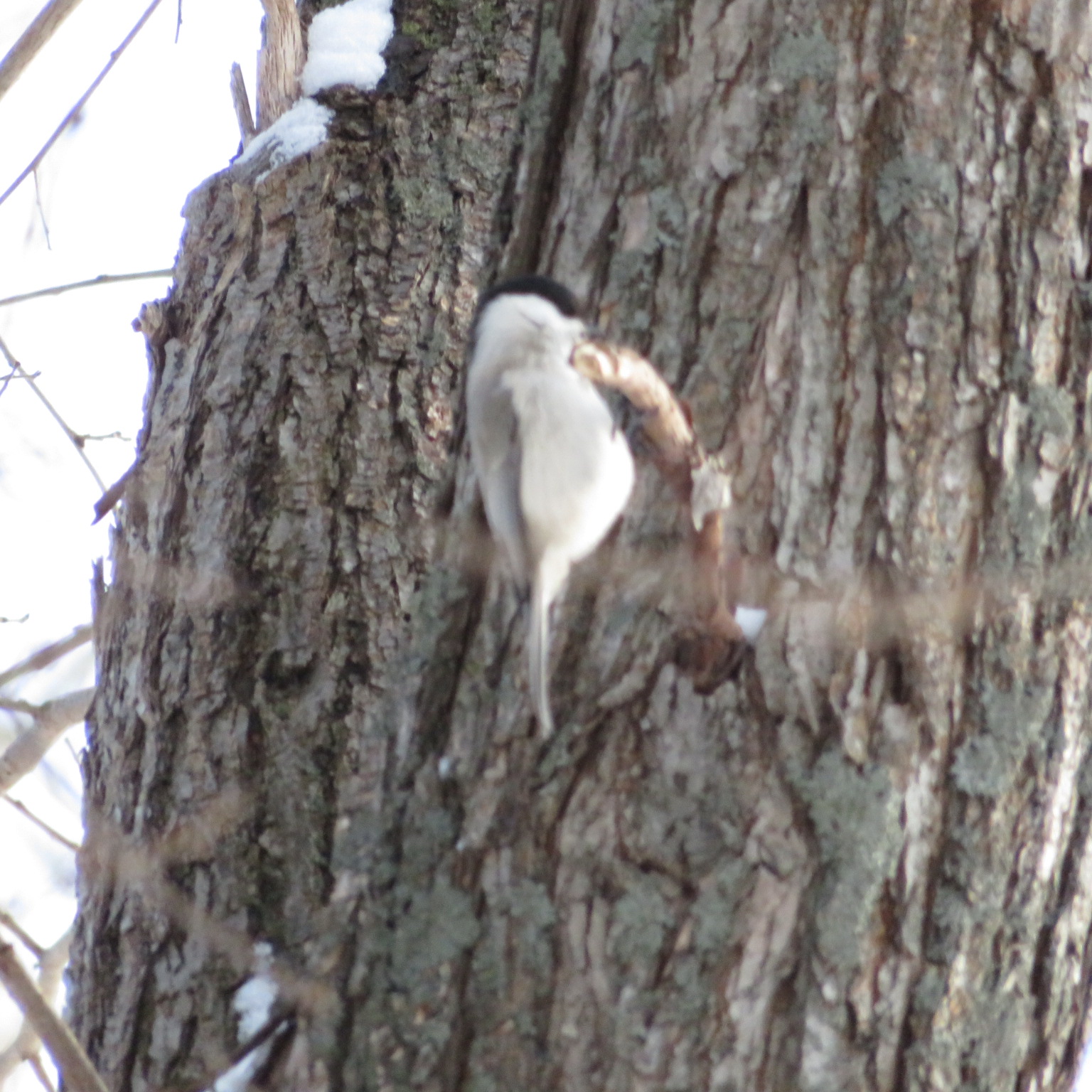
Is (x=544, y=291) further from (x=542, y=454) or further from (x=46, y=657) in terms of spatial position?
(x=46, y=657)

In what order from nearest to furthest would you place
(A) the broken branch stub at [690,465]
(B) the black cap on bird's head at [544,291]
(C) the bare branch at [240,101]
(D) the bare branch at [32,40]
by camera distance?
(A) the broken branch stub at [690,465] < (B) the black cap on bird's head at [544,291] < (D) the bare branch at [32,40] < (C) the bare branch at [240,101]

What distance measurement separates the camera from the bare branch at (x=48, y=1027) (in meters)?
1.11

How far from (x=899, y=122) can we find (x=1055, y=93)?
0.18 m

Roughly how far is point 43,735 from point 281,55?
156 centimetres

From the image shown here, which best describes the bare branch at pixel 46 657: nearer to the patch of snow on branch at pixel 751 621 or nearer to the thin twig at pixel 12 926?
the thin twig at pixel 12 926

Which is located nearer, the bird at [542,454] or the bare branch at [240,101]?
the bird at [542,454]

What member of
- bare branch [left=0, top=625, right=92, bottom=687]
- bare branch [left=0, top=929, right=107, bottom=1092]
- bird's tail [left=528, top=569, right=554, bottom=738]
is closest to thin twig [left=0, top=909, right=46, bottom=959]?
bare branch [left=0, top=929, right=107, bottom=1092]

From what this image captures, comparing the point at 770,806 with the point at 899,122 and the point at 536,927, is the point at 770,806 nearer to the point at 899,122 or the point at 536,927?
the point at 536,927

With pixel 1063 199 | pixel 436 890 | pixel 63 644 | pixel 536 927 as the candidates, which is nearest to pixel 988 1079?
pixel 536 927

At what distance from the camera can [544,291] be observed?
4.42ft

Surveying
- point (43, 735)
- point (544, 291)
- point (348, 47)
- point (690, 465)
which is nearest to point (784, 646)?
point (690, 465)

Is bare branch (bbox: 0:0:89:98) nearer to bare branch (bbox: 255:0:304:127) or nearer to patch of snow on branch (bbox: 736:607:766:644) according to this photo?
bare branch (bbox: 255:0:304:127)

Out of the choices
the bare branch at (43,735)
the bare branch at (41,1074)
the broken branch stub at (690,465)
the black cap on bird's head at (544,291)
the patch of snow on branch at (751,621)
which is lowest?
the bare branch at (41,1074)

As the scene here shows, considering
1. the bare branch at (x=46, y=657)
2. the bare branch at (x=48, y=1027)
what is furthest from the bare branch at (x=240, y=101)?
the bare branch at (x=48, y=1027)
